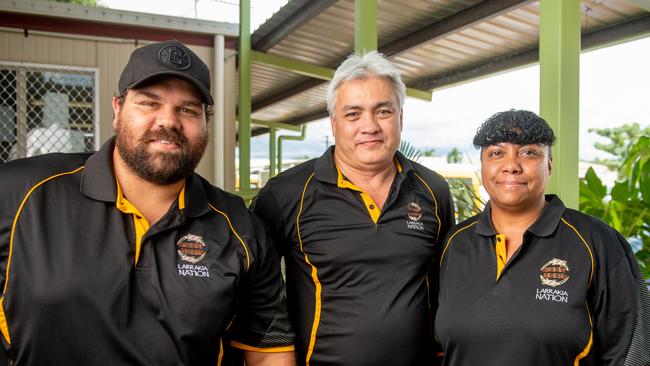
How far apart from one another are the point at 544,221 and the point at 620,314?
0.36 m

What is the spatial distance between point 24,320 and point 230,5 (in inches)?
236

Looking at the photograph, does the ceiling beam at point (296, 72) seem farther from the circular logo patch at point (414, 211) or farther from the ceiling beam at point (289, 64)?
the circular logo patch at point (414, 211)

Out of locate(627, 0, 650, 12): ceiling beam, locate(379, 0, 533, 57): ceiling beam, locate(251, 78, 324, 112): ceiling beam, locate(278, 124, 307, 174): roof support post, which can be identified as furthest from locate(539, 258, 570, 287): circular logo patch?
locate(278, 124, 307, 174): roof support post

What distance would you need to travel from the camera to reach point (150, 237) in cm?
159

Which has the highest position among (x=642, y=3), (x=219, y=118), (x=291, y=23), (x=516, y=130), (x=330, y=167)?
(x=291, y=23)

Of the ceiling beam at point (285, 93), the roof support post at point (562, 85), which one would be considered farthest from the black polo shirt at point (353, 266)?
the ceiling beam at point (285, 93)

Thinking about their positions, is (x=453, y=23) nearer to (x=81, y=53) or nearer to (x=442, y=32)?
A: (x=442, y=32)

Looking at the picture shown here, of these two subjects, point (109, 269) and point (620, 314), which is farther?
point (620, 314)

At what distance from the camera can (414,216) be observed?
6.98ft

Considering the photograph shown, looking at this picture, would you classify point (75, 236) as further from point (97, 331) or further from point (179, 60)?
point (179, 60)

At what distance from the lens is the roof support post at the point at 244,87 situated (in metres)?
Result: 6.06

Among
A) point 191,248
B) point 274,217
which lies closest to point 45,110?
point 274,217

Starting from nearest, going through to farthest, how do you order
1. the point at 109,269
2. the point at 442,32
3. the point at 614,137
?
the point at 109,269
the point at 442,32
the point at 614,137

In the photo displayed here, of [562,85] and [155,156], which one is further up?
[562,85]
